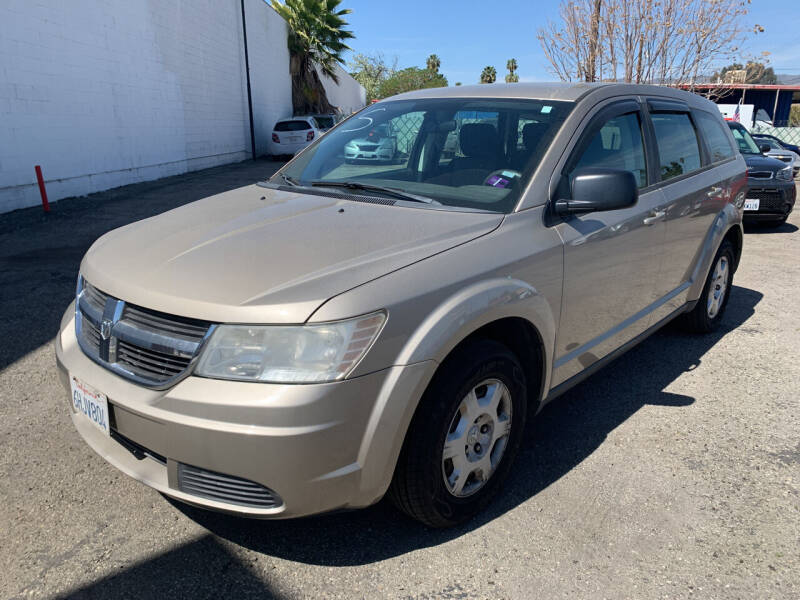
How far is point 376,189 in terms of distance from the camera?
10.1 ft

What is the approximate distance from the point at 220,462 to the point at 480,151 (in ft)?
6.19

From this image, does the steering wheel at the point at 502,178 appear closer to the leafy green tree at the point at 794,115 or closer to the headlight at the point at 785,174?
the headlight at the point at 785,174

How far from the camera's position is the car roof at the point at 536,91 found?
323cm

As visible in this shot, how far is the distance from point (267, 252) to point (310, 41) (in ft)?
102

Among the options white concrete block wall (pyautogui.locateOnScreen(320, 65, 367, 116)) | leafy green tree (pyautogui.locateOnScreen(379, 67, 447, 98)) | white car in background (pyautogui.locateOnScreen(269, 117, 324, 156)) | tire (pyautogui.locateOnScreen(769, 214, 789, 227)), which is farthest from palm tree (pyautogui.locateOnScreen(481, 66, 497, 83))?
tire (pyautogui.locateOnScreen(769, 214, 789, 227))

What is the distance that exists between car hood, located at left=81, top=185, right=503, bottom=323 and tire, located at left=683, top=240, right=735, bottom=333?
2.76m

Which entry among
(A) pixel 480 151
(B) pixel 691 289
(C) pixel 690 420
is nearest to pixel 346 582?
(A) pixel 480 151

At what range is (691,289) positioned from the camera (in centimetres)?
434

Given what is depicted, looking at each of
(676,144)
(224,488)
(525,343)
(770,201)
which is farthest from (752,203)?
(224,488)

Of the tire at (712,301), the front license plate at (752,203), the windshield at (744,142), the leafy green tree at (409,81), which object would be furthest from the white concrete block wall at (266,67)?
the leafy green tree at (409,81)

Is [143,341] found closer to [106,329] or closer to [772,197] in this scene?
[106,329]

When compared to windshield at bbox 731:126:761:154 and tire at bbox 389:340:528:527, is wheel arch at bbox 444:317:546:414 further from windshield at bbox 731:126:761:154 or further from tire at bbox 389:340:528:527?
windshield at bbox 731:126:761:154

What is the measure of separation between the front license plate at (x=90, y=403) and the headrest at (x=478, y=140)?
6.42 feet

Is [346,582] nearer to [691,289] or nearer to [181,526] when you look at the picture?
[181,526]
